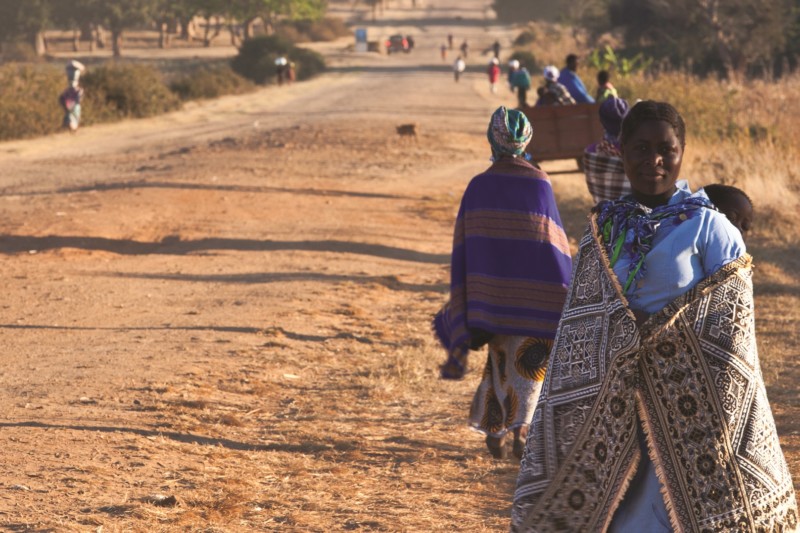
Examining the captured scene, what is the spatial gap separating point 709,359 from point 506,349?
2.57 metres

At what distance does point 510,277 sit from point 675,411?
96.2 inches

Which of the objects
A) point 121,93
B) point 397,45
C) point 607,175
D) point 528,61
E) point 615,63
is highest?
point 607,175

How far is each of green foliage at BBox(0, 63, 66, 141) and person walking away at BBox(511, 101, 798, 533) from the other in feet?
83.0

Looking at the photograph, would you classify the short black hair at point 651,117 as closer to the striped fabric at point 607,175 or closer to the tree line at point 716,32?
the striped fabric at point 607,175

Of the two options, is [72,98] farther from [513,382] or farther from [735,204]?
[735,204]

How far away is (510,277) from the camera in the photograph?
5.80 meters

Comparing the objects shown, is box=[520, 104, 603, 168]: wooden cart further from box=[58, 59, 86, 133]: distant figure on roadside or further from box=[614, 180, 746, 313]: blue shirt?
box=[58, 59, 86, 133]: distant figure on roadside

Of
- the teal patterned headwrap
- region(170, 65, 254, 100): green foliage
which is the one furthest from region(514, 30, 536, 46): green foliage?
the teal patterned headwrap

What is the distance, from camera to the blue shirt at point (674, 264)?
3.34 meters

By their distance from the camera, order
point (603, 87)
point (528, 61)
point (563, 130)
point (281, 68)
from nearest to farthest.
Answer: point (563, 130), point (603, 87), point (281, 68), point (528, 61)

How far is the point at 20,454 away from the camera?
5.96 meters

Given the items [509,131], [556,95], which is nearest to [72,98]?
[556,95]

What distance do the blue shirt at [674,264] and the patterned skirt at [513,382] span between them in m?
2.31

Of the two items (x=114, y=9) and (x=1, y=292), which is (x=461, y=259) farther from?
(x=114, y=9)
